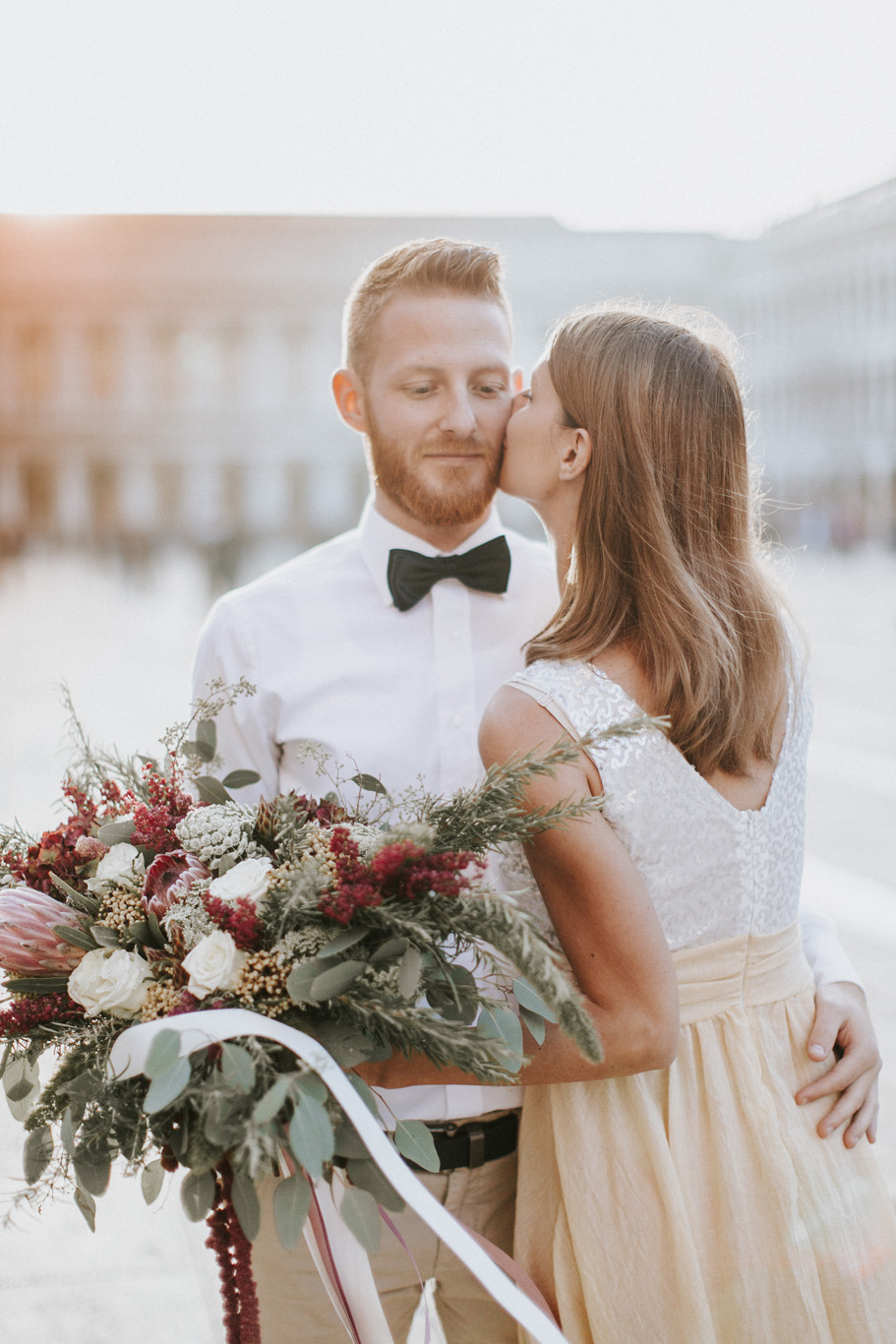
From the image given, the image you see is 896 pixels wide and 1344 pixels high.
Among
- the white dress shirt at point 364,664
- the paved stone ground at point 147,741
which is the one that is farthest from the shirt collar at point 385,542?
the paved stone ground at point 147,741

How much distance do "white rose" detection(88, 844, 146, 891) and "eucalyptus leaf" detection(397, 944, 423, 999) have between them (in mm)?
404

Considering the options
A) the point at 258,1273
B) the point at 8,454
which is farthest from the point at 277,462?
the point at 258,1273

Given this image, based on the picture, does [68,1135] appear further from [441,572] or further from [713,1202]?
[441,572]

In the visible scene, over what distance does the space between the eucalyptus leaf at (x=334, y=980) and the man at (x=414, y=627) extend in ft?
2.73

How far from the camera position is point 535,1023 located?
1.62 m

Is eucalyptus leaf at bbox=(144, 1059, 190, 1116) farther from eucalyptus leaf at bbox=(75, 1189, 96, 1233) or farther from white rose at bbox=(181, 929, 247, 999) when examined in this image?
eucalyptus leaf at bbox=(75, 1189, 96, 1233)

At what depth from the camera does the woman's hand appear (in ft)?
6.29

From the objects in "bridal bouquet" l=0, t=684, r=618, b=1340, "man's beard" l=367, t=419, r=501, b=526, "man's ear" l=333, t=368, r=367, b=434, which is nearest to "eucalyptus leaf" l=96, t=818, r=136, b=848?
"bridal bouquet" l=0, t=684, r=618, b=1340

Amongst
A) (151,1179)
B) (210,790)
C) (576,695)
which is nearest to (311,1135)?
(151,1179)

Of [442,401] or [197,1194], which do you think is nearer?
[197,1194]

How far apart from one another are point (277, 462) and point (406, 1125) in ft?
184

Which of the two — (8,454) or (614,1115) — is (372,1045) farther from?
(8,454)

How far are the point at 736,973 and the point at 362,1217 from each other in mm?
837

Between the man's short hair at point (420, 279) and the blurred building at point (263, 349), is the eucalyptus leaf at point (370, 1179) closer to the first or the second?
the man's short hair at point (420, 279)
